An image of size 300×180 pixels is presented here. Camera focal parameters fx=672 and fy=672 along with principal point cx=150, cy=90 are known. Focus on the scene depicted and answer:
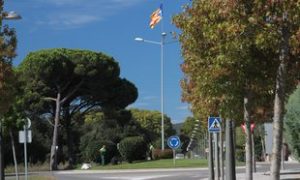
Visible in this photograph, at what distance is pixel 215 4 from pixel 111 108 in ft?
187

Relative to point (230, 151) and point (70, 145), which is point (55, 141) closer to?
point (70, 145)

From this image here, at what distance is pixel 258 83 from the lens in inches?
464

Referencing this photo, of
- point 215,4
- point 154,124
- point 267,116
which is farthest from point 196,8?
point 154,124

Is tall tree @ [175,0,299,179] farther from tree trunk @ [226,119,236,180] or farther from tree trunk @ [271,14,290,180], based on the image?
tree trunk @ [226,119,236,180]

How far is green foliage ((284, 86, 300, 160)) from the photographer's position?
1408cm

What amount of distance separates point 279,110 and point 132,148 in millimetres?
48534

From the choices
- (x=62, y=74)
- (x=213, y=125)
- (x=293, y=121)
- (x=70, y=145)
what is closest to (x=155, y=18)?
(x=62, y=74)

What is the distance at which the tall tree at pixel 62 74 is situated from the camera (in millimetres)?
60688

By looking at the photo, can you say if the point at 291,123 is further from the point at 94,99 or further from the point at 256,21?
the point at 94,99

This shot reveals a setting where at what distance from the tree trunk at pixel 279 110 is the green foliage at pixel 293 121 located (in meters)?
4.34

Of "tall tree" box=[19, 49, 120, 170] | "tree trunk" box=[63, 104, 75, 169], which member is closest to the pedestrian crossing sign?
"tall tree" box=[19, 49, 120, 170]

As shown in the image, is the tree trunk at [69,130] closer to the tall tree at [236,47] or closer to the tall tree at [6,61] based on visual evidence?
the tall tree at [6,61]

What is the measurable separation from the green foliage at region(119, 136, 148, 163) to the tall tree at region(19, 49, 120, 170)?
6772 mm

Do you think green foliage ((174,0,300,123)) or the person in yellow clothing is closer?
green foliage ((174,0,300,123))
